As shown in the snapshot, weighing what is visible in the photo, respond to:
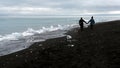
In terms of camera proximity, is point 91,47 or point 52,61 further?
point 91,47

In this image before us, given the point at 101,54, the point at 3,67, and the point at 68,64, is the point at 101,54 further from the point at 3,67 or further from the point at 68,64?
the point at 3,67

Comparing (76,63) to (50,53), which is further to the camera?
(50,53)

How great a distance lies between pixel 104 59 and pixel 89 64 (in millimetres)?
1376

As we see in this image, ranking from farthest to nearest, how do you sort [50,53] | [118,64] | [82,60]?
1. [50,53]
2. [82,60]
3. [118,64]

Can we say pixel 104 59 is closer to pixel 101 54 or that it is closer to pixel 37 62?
pixel 101 54

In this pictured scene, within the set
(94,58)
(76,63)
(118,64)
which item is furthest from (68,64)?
(118,64)

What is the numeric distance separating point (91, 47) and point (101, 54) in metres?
2.94

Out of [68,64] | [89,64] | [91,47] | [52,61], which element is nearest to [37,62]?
[52,61]

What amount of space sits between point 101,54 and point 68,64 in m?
3.11

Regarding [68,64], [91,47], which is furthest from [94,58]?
[91,47]

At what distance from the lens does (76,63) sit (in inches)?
795

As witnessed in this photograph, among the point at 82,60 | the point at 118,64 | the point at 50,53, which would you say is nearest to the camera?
the point at 118,64

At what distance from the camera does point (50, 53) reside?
75.9ft

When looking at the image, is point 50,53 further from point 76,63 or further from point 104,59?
point 104,59
